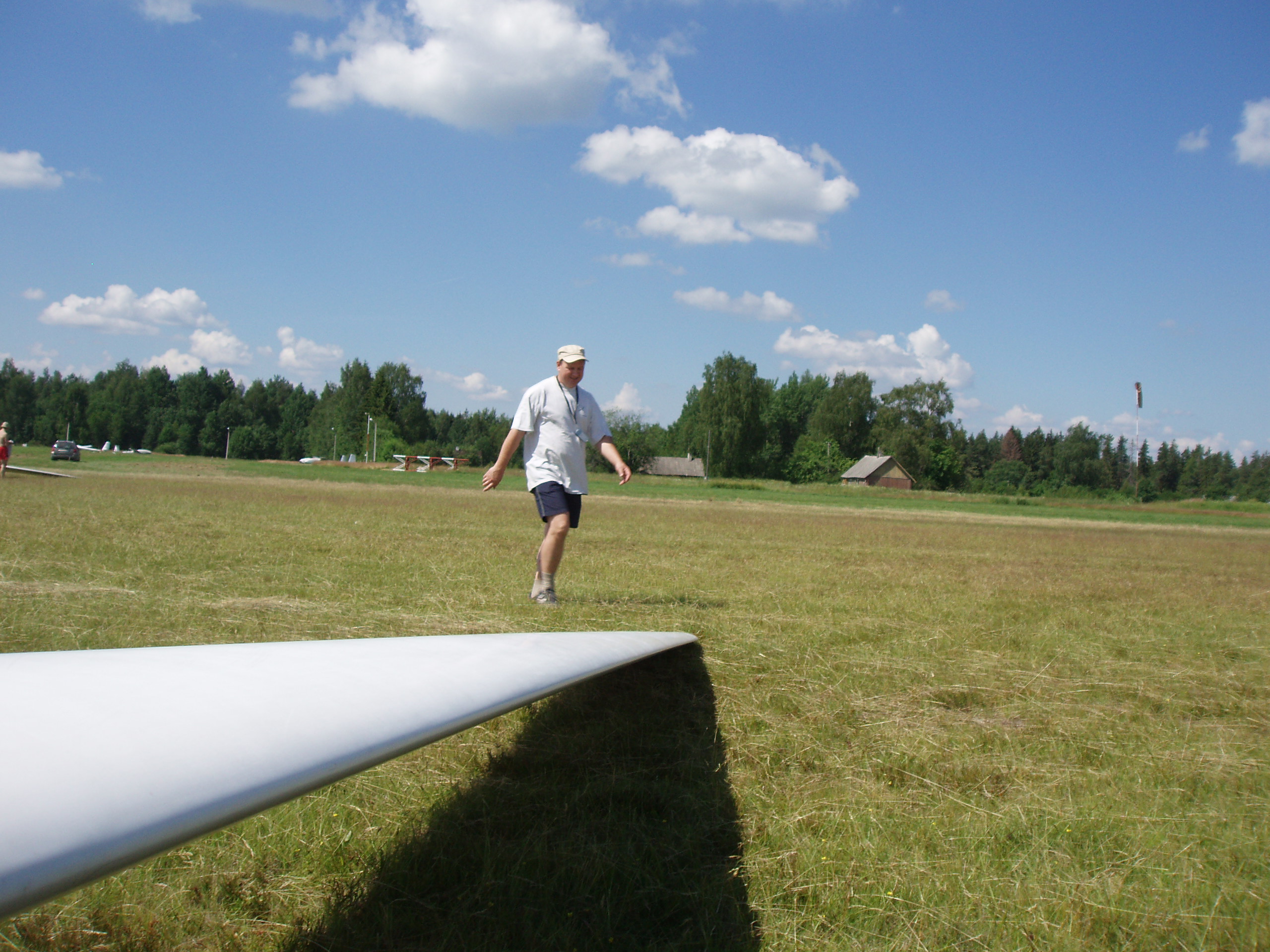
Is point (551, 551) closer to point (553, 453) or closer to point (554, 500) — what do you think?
point (554, 500)

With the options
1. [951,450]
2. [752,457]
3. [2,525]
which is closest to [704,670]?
[2,525]

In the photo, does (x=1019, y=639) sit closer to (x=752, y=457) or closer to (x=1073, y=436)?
(x=752, y=457)

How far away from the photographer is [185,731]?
1.18 meters

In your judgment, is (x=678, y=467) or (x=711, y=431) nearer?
(x=711, y=431)

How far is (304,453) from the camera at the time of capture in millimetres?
125062

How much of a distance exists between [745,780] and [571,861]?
0.78 m

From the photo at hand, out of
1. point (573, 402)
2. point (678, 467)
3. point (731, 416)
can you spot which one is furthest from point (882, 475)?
point (573, 402)

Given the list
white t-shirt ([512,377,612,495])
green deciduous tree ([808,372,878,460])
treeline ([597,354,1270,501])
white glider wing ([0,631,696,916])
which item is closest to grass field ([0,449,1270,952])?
→ white glider wing ([0,631,696,916])

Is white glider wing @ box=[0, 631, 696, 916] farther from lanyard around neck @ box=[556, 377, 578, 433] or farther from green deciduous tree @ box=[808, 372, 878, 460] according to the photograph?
green deciduous tree @ box=[808, 372, 878, 460]

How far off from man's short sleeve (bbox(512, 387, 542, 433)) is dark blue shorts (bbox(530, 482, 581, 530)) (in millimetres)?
→ 416

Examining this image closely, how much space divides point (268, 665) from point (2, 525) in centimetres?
957

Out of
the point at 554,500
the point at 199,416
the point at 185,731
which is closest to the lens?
the point at 185,731

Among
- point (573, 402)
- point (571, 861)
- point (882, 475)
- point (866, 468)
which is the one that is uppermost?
point (866, 468)

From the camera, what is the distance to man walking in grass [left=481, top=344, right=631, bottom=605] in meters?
5.49
